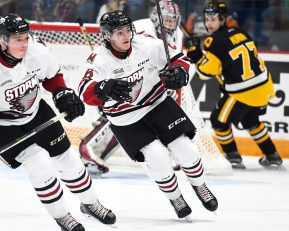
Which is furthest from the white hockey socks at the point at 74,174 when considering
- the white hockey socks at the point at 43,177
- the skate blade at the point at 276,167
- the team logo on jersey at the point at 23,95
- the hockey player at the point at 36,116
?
the skate blade at the point at 276,167

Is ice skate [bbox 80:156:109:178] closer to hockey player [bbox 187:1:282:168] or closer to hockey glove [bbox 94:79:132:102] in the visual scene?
hockey player [bbox 187:1:282:168]

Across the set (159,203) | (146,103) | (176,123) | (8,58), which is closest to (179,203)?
(176,123)

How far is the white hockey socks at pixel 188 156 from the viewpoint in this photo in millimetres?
4629

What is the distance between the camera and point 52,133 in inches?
170

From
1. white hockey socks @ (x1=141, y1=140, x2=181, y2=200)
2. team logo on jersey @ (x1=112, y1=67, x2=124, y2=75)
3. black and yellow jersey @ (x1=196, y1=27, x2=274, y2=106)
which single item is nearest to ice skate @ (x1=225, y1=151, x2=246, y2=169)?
black and yellow jersey @ (x1=196, y1=27, x2=274, y2=106)

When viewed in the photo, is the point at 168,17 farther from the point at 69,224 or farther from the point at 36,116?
the point at 69,224

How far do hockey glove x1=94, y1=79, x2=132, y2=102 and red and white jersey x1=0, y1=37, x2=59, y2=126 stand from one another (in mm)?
274

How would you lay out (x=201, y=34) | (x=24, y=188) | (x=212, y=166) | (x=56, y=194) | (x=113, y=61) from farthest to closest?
(x=201, y=34) < (x=212, y=166) < (x=24, y=188) < (x=113, y=61) < (x=56, y=194)

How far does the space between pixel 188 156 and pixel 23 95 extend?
903mm

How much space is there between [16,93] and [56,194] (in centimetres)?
50

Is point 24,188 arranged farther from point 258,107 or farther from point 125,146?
point 258,107

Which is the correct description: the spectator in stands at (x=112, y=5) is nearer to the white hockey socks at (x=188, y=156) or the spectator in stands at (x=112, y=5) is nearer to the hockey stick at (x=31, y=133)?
the white hockey socks at (x=188, y=156)

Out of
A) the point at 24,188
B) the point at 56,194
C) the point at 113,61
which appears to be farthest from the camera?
the point at 24,188

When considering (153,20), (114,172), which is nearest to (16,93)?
(153,20)
